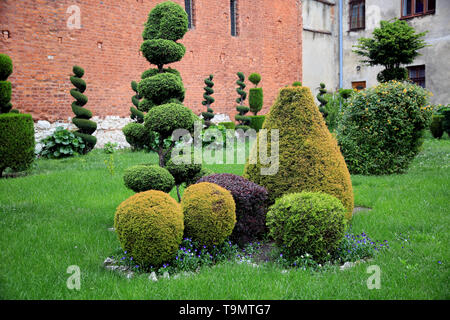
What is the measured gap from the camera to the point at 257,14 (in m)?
19.1

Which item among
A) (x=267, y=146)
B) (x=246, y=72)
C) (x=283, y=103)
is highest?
(x=246, y=72)

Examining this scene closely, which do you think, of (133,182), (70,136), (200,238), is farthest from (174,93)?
(70,136)

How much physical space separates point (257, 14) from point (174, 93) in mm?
15384

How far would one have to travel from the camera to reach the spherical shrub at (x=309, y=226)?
3.78m

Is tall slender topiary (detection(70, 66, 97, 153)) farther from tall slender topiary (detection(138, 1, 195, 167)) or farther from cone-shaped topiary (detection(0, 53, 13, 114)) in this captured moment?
tall slender topiary (detection(138, 1, 195, 167))

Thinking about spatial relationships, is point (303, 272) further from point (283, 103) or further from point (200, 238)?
point (283, 103)

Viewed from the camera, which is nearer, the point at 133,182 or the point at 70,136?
the point at 133,182

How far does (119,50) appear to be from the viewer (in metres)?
14.0

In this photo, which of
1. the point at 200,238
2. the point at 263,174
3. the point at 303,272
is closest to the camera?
the point at 303,272

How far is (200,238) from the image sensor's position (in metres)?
4.03

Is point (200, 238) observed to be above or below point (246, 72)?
below

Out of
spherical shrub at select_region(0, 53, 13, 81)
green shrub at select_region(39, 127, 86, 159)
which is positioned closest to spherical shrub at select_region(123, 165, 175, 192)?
spherical shrub at select_region(0, 53, 13, 81)

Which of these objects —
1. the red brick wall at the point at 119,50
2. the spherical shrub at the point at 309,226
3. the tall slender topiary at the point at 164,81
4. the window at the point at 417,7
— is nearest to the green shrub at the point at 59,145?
the red brick wall at the point at 119,50

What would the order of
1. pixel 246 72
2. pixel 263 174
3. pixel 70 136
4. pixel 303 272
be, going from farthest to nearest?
→ pixel 246 72 < pixel 70 136 < pixel 263 174 < pixel 303 272
